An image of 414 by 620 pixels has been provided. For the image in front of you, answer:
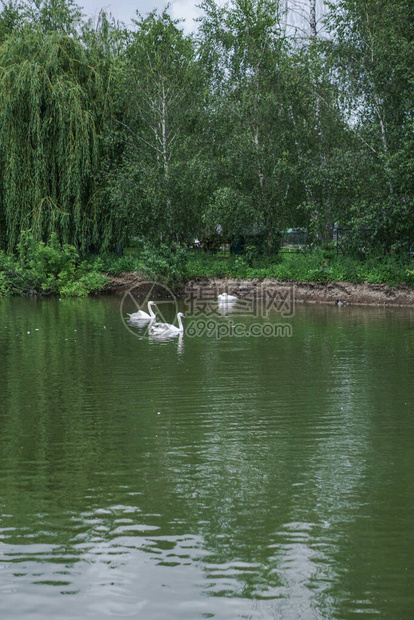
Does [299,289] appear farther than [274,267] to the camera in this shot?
No

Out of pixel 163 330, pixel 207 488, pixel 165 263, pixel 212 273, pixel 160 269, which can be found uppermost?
pixel 165 263

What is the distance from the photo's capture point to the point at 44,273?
3062 cm

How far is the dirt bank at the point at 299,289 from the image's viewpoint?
1095 inches

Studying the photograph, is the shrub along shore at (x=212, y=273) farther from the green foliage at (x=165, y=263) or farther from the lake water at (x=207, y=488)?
the lake water at (x=207, y=488)

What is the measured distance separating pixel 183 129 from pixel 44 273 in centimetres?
943

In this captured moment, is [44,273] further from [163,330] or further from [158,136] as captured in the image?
[163,330]

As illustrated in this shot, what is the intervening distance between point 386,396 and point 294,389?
1.46 metres

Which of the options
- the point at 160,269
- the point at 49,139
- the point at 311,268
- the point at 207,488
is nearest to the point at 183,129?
the point at 49,139

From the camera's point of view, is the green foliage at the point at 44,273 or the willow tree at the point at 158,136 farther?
the willow tree at the point at 158,136

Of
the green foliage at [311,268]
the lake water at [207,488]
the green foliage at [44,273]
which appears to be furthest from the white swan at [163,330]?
the green foliage at [44,273]

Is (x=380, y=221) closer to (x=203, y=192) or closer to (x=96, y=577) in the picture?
(x=203, y=192)

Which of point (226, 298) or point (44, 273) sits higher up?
point (44, 273)

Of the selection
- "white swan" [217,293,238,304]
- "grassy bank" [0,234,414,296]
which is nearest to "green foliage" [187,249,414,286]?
"grassy bank" [0,234,414,296]

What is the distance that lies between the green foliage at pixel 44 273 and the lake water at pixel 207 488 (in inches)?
607
